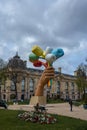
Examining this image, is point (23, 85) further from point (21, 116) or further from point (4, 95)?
point (21, 116)

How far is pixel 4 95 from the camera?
99688mm

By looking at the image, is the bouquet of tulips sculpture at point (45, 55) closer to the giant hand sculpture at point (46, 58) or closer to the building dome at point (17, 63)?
the giant hand sculpture at point (46, 58)

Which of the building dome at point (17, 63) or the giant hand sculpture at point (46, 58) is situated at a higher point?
the building dome at point (17, 63)

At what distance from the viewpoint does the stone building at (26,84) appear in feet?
313

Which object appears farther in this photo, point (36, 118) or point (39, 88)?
point (39, 88)

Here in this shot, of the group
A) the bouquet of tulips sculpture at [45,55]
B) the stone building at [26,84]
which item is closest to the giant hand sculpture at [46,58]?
the bouquet of tulips sculpture at [45,55]

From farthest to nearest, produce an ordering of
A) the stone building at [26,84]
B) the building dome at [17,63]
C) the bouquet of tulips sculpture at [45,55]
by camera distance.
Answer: the building dome at [17,63]
the stone building at [26,84]
the bouquet of tulips sculpture at [45,55]

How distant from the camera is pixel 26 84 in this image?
106m

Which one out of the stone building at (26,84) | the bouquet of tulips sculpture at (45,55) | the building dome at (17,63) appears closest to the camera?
the bouquet of tulips sculpture at (45,55)

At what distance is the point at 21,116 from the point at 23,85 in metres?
84.6

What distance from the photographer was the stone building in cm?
9544

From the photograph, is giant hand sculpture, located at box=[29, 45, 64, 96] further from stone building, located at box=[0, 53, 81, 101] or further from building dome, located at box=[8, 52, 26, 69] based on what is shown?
building dome, located at box=[8, 52, 26, 69]

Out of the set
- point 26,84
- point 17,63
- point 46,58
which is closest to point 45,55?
point 46,58

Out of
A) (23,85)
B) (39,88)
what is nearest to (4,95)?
(23,85)
